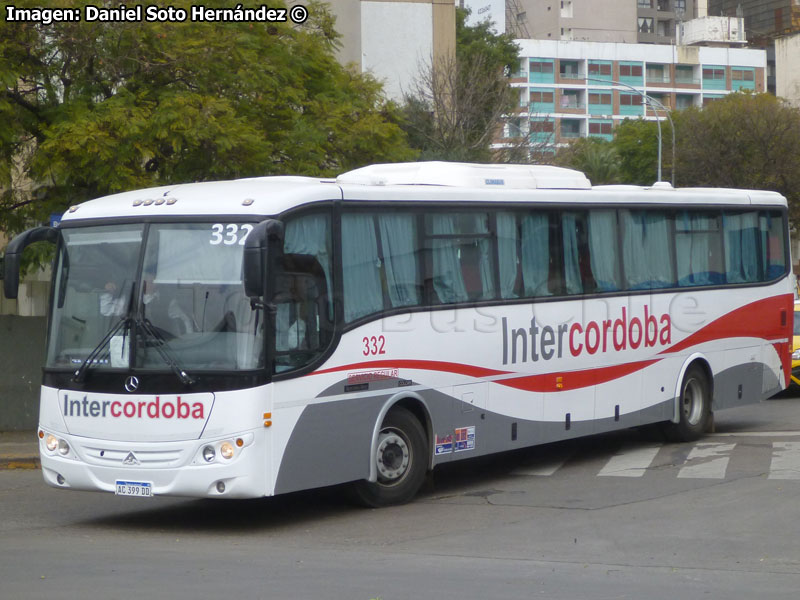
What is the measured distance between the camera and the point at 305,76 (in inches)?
814

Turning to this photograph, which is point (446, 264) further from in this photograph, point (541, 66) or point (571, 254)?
point (541, 66)

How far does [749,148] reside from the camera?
51.8 m

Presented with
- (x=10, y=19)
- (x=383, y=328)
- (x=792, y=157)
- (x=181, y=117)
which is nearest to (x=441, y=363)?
(x=383, y=328)

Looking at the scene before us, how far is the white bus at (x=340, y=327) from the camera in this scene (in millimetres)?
9977

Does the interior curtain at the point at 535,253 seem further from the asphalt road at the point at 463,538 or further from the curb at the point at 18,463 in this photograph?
the curb at the point at 18,463

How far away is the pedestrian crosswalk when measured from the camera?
13.2 m

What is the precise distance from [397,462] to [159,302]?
9.02 feet

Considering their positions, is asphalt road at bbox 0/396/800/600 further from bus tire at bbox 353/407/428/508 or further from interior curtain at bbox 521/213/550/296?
interior curtain at bbox 521/213/550/296

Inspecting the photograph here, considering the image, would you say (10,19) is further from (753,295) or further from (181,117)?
(753,295)

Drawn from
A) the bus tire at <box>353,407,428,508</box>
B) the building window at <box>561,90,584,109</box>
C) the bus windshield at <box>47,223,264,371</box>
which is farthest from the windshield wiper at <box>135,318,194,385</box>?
the building window at <box>561,90,584,109</box>

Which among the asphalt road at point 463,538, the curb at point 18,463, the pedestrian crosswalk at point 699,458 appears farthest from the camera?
the curb at point 18,463

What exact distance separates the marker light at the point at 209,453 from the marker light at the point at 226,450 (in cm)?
6

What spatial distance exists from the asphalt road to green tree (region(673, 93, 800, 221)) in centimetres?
3881

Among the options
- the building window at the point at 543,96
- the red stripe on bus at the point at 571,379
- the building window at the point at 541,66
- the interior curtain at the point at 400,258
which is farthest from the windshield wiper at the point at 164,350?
the building window at the point at 543,96
